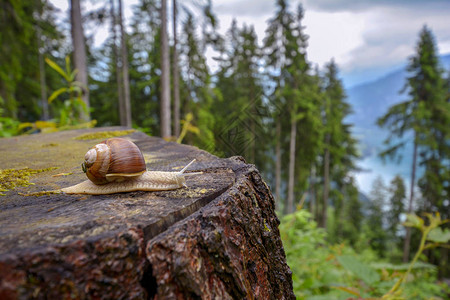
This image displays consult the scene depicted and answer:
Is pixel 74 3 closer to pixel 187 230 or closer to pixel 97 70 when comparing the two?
pixel 187 230

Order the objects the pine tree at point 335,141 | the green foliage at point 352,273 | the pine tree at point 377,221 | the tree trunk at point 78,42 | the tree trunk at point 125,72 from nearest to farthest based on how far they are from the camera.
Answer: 1. the green foliage at point 352,273
2. the tree trunk at point 78,42
3. the tree trunk at point 125,72
4. the pine tree at point 335,141
5. the pine tree at point 377,221

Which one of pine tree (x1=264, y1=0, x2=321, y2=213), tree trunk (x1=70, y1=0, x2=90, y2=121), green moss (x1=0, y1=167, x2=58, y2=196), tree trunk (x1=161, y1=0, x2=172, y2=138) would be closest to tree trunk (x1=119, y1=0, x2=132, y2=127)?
tree trunk (x1=161, y1=0, x2=172, y2=138)

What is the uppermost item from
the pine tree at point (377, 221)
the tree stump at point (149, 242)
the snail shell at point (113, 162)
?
the snail shell at point (113, 162)

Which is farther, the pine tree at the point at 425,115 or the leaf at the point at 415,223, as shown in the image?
the pine tree at the point at 425,115

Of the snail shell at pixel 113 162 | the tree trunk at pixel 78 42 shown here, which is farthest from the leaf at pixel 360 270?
the tree trunk at pixel 78 42

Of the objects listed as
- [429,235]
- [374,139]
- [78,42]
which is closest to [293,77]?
[78,42]

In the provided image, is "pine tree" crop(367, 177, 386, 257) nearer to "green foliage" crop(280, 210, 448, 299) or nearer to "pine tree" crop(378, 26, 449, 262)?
"pine tree" crop(378, 26, 449, 262)

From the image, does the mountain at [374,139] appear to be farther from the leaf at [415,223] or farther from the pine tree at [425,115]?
the leaf at [415,223]

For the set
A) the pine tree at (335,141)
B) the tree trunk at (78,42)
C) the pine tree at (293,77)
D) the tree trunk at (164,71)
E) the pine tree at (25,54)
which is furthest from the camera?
the pine tree at (335,141)
